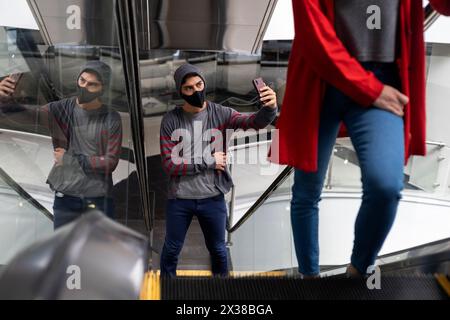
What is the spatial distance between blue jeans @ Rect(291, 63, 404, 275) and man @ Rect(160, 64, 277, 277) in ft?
3.73

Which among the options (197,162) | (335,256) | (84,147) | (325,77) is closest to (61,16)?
(197,162)

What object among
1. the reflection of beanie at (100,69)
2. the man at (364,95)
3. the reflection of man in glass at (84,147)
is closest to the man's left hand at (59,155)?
the reflection of man in glass at (84,147)

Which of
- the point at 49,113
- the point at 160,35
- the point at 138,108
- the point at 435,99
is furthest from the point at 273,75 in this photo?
the point at 49,113

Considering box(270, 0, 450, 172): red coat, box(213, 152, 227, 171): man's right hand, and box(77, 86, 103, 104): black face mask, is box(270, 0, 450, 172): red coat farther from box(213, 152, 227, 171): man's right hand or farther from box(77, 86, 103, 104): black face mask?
box(213, 152, 227, 171): man's right hand

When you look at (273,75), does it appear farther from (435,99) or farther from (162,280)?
(162,280)

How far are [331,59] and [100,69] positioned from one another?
1.00 metres

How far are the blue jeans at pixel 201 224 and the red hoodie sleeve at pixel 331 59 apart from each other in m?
1.52

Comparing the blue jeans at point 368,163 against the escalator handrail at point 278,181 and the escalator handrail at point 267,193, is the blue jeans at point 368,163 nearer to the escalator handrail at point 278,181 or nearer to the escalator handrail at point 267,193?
the escalator handrail at point 278,181

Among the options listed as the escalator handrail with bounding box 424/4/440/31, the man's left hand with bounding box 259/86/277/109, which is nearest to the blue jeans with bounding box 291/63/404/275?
the escalator handrail with bounding box 424/4/440/31

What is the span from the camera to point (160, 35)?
27.0 ft

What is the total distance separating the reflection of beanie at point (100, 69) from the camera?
2738 millimetres

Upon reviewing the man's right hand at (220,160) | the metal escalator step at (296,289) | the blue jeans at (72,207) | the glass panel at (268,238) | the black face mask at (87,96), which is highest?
the black face mask at (87,96)

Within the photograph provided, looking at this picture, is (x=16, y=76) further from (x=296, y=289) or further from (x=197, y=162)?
(x=296, y=289)

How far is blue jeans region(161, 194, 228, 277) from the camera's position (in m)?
3.71
